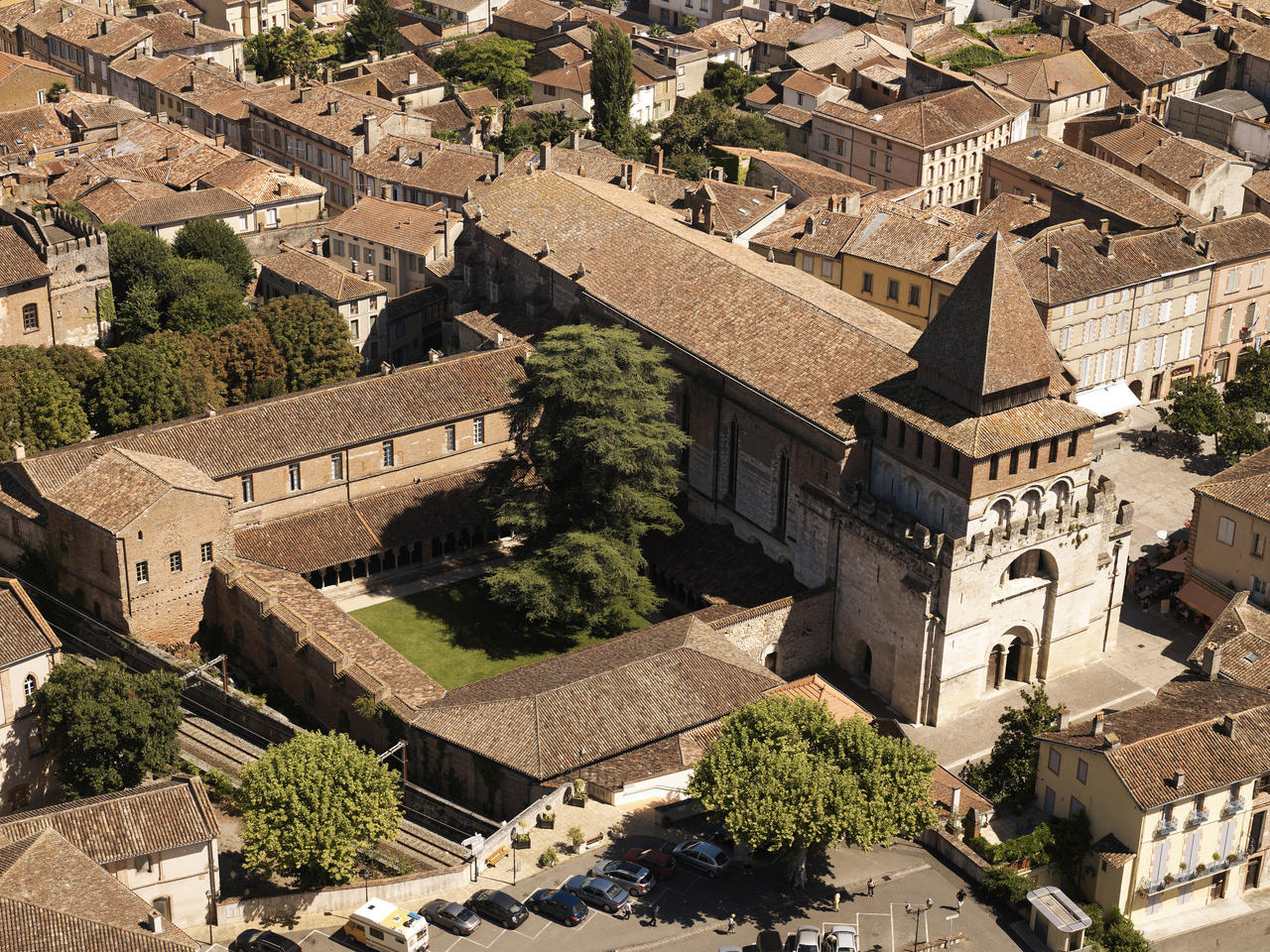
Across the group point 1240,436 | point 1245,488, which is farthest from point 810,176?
point 1245,488

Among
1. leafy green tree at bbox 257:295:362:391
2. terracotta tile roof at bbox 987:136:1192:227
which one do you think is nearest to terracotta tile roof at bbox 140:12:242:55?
leafy green tree at bbox 257:295:362:391

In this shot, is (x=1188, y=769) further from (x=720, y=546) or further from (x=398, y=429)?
(x=398, y=429)

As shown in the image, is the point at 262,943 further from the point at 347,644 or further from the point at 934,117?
the point at 934,117

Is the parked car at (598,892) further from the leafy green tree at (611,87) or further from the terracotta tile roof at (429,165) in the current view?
the leafy green tree at (611,87)

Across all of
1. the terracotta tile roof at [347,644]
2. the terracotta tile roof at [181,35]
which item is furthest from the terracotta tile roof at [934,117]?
the terracotta tile roof at [347,644]

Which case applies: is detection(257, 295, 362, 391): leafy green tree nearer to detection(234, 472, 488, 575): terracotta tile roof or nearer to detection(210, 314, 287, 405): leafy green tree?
detection(210, 314, 287, 405): leafy green tree

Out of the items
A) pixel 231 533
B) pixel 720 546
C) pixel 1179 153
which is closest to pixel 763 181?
pixel 1179 153
